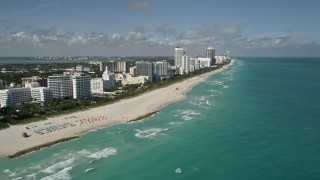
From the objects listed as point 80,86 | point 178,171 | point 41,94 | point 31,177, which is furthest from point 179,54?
point 31,177

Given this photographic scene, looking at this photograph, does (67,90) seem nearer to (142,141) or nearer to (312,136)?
(142,141)

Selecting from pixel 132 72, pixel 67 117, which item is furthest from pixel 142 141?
pixel 132 72

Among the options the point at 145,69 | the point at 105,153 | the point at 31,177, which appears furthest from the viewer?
the point at 145,69

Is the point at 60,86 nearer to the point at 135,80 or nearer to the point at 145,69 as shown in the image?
the point at 135,80

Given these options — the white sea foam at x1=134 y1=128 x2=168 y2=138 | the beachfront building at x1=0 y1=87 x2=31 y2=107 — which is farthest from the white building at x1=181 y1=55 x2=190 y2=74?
the white sea foam at x1=134 y1=128 x2=168 y2=138

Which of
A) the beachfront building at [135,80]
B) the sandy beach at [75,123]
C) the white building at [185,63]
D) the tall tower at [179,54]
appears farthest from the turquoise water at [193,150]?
the tall tower at [179,54]

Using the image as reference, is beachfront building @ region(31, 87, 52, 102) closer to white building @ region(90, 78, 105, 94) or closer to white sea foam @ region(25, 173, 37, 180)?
white building @ region(90, 78, 105, 94)
